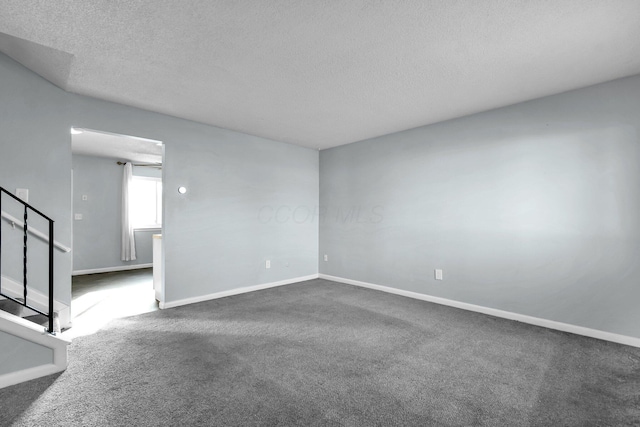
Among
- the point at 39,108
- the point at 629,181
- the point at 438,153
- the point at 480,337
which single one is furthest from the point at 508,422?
the point at 39,108

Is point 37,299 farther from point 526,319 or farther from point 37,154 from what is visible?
point 526,319

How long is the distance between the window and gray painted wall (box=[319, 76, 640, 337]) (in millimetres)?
5226

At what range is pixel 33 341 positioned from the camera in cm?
205

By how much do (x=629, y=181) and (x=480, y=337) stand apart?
1.96m

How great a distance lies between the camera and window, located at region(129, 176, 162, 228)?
6.87 metres

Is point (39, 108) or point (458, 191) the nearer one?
point (39, 108)

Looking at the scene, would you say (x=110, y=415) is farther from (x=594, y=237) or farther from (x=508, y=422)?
(x=594, y=237)

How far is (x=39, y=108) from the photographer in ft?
9.29

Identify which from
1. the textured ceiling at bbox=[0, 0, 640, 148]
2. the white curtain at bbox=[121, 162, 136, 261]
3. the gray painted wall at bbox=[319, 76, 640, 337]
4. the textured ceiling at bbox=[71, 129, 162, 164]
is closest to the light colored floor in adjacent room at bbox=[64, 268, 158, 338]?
the white curtain at bbox=[121, 162, 136, 261]

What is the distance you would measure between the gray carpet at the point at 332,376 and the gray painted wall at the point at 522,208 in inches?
19.1

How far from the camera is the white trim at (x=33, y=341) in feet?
6.41

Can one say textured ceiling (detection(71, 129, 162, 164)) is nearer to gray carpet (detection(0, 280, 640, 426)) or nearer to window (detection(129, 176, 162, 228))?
window (detection(129, 176, 162, 228))

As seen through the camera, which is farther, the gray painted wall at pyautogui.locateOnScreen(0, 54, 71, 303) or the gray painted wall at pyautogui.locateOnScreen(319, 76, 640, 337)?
the gray painted wall at pyautogui.locateOnScreen(319, 76, 640, 337)

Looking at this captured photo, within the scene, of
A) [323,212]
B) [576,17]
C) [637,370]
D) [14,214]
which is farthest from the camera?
[323,212]
